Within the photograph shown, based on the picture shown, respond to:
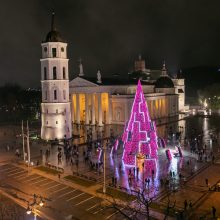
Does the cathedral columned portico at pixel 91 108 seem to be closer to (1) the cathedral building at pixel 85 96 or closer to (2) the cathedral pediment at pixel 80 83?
(1) the cathedral building at pixel 85 96

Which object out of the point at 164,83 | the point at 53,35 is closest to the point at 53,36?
the point at 53,35

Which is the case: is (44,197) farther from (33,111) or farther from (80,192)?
(33,111)

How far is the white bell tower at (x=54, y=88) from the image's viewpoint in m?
55.2

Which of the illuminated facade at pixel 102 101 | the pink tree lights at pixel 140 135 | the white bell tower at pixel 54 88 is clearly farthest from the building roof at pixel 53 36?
the illuminated facade at pixel 102 101

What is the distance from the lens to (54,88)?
56094 mm

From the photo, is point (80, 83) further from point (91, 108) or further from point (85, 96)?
point (91, 108)

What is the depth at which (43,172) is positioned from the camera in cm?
3766

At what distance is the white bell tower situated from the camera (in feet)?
181

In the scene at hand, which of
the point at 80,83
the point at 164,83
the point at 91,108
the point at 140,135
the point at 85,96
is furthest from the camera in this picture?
the point at 164,83

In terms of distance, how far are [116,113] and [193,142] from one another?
94.4 feet

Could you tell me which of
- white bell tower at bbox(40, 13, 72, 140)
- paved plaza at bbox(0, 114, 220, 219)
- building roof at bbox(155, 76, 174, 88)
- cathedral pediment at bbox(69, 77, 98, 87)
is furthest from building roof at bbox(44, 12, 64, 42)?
building roof at bbox(155, 76, 174, 88)

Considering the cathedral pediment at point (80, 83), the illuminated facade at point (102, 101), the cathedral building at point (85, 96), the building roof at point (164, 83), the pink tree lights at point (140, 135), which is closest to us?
the pink tree lights at point (140, 135)

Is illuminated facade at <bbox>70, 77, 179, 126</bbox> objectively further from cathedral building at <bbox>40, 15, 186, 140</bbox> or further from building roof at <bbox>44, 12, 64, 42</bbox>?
building roof at <bbox>44, 12, 64, 42</bbox>

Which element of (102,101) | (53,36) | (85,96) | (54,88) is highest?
(53,36)
